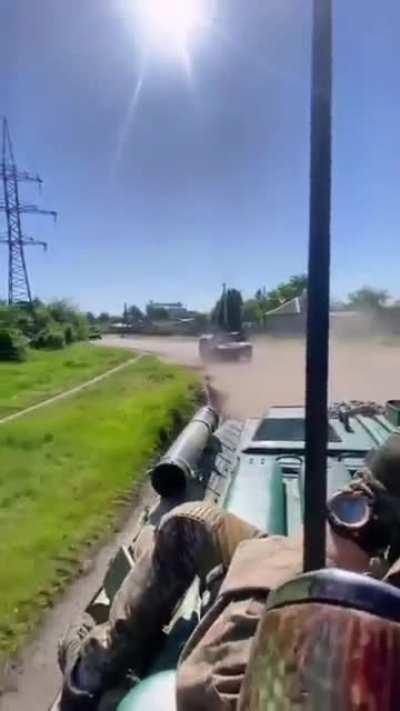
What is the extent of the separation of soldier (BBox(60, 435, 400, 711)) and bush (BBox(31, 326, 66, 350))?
1029 inches

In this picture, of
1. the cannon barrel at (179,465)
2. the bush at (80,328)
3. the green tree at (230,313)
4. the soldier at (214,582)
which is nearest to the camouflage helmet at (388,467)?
the soldier at (214,582)

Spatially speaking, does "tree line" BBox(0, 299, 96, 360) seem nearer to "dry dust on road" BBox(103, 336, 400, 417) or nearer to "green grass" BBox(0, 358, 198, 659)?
"dry dust on road" BBox(103, 336, 400, 417)

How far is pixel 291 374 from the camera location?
18688 mm

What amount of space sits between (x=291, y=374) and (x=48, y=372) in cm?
643

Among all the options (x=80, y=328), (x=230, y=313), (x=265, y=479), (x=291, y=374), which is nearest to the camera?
(x=265, y=479)

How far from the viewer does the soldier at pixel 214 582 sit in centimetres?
140

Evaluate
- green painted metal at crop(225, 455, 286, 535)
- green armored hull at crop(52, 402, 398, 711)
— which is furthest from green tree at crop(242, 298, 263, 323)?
green painted metal at crop(225, 455, 286, 535)

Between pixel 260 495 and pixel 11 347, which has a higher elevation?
pixel 260 495

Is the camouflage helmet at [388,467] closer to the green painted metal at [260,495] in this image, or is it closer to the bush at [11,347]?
the green painted metal at [260,495]

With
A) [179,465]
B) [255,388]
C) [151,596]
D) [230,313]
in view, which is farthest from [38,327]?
[151,596]

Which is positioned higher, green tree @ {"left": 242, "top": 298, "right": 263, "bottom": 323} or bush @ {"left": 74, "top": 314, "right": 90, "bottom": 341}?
green tree @ {"left": 242, "top": 298, "right": 263, "bottom": 323}

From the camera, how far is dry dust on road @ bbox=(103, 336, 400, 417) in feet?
47.4

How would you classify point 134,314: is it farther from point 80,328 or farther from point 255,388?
point 255,388

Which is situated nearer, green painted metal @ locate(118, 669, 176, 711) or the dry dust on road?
green painted metal @ locate(118, 669, 176, 711)
